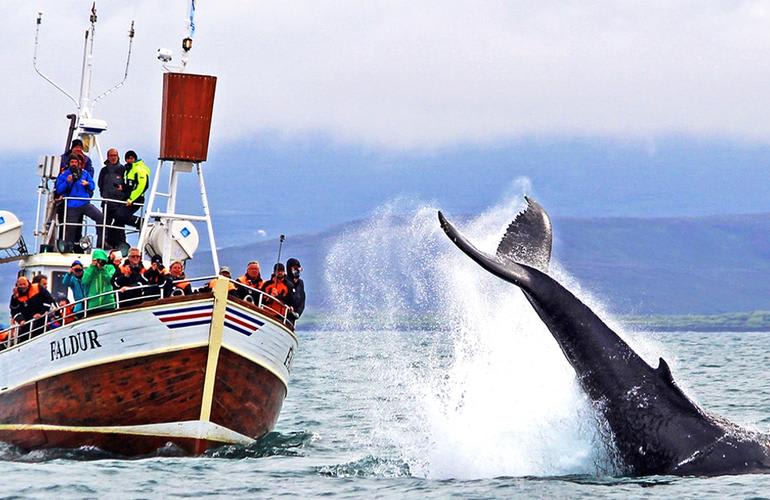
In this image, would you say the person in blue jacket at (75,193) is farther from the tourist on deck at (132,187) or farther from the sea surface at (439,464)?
the sea surface at (439,464)

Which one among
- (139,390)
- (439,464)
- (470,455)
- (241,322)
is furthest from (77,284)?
(470,455)

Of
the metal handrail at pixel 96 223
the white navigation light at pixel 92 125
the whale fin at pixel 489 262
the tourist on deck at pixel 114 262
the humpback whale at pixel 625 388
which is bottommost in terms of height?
the humpback whale at pixel 625 388

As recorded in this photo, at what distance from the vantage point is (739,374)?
4053 centimetres

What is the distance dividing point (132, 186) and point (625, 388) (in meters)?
12.3

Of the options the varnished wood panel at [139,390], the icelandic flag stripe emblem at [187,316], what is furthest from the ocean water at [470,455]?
the icelandic flag stripe emblem at [187,316]

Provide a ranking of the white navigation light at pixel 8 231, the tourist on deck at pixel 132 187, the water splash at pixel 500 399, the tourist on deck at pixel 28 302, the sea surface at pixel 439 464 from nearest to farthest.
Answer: the sea surface at pixel 439 464
the water splash at pixel 500 399
the tourist on deck at pixel 28 302
the tourist on deck at pixel 132 187
the white navigation light at pixel 8 231

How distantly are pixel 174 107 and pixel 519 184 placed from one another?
7.38m

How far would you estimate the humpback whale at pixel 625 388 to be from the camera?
1193 centimetres

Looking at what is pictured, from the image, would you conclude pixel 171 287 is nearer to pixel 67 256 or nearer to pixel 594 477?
pixel 67 256

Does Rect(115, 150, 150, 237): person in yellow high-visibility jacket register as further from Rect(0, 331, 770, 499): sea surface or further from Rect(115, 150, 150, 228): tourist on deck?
Rect(0, 331, 770, 499): sea surface

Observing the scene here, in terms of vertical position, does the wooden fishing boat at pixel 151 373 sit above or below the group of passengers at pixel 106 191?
below

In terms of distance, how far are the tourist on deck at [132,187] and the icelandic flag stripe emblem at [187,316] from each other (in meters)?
4.60

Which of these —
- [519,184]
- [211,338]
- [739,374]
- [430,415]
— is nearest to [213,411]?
[211,338]

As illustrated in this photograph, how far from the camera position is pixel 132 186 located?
2245 centimetres
